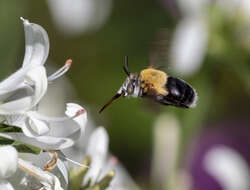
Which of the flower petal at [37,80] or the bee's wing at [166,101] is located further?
the bee's wing at [166,101]

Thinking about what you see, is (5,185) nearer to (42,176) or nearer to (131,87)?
(42,176)

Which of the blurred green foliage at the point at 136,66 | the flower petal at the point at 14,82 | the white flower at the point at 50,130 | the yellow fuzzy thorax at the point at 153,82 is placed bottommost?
the blurred green foliage at the point at 136,66

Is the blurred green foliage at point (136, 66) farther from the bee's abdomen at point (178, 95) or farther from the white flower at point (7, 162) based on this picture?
the white flower at point (7, 162)

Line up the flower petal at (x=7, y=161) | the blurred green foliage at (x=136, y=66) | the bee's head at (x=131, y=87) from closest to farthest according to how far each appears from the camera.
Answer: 1. the flower petal at (x=7, y=161)
2. the bee's head at (x=131, y=87)
3. the blurred green foliage at (x=136, y=66)

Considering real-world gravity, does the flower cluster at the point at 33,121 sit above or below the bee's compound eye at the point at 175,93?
above

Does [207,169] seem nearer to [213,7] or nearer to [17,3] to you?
[213,7]

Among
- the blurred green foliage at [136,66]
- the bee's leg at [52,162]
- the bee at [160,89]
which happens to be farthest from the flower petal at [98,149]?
the blurred green foliage at [136,66]

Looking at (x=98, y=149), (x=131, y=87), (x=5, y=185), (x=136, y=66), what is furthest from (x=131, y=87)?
(x=136, y=66)
